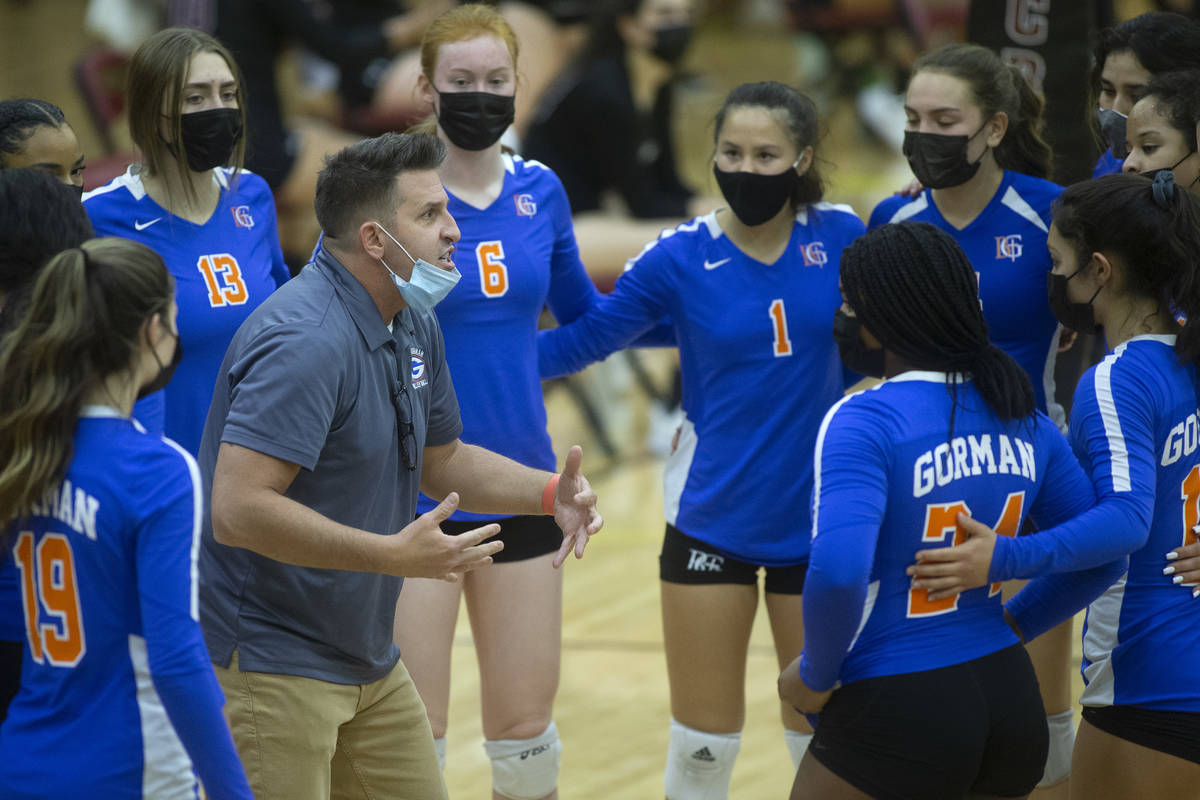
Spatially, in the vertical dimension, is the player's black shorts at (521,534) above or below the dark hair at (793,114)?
below

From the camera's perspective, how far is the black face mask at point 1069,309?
271 centimetres

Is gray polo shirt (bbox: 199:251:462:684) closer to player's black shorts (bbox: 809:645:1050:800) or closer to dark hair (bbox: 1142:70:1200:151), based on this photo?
player's black shorts (bbox: 809:645:1050:800)

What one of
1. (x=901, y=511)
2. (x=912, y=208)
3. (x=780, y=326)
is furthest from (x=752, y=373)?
(x=901, y=511)

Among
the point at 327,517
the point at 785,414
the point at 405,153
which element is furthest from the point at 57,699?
the point at 785,414

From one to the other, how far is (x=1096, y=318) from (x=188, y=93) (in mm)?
1978

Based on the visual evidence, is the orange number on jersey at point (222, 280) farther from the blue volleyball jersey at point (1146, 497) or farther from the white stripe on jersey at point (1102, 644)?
the white stripe on jersey at point (1102, 644)

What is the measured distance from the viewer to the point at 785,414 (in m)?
3.24

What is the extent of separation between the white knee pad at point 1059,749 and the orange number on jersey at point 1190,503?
94cm

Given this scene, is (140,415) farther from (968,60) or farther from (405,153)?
(968,60)

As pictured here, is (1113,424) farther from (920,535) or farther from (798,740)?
(798,740)

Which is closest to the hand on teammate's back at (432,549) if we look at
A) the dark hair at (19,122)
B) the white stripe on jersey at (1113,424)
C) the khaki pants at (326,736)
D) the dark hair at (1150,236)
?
the khaki pants at (326,736)

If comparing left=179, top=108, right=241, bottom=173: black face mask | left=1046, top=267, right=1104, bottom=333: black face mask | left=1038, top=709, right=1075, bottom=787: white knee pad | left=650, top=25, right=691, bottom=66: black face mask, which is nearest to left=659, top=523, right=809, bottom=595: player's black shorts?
left=1038, top=709, right=1075, bottom=787: white knee pad

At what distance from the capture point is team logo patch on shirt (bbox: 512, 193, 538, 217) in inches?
133

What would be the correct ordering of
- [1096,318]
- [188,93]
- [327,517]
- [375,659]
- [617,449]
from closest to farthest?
[327,517], [375,659], [1096,318], [188,93], [617,449]
